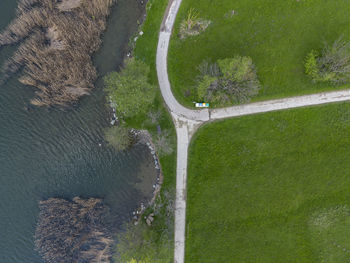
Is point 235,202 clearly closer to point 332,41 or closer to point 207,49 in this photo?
point 207,49

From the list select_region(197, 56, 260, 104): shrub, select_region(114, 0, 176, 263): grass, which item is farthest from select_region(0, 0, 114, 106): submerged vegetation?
select_region(197, 56, 260, 104): shrub

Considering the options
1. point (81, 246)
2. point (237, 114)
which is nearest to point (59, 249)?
point (81, 246)

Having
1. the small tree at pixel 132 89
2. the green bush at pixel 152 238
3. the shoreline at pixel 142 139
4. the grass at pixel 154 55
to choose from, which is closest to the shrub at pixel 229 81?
the grass at pixel 154 55

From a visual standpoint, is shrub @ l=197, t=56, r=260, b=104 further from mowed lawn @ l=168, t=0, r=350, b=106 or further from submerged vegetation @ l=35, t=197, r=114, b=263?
submerged vegetation @ l=35, t=197, r=114, b=263

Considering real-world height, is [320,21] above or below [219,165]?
above

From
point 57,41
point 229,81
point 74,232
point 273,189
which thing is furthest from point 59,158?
point 273,189

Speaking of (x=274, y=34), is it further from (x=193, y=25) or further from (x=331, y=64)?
(x=193, y=25)

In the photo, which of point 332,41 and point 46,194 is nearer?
point 332,41
